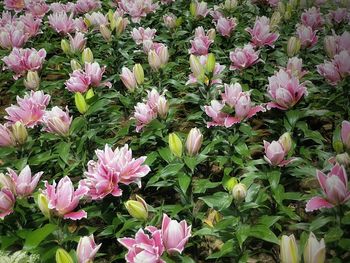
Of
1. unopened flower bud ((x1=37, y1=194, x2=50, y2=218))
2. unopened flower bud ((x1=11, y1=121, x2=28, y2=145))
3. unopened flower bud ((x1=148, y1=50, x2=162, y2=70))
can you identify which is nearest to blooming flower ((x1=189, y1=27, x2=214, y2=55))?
unopened flower bud ((x1=148, y1=50, x2=162, y2=70))

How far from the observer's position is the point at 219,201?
2092mm

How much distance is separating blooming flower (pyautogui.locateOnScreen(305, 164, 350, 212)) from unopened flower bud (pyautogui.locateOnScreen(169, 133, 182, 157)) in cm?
77

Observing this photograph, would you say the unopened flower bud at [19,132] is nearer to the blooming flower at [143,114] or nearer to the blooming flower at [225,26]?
the blooming flower at [143,114]

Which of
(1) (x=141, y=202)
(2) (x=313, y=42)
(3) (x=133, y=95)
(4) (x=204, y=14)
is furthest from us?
(4) (x=204, y=14)

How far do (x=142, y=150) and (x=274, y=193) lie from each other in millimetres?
996

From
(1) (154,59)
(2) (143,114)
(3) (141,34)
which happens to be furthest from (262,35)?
(2) (143,114)

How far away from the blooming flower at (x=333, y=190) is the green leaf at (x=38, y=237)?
120 centimetres

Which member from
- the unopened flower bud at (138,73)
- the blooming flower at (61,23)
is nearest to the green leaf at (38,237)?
the unopened flower bud at (138,73)

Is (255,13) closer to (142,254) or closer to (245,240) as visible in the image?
(245,240)

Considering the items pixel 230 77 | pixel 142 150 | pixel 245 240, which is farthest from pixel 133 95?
pixel 245 240

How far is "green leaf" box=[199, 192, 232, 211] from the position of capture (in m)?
2.03

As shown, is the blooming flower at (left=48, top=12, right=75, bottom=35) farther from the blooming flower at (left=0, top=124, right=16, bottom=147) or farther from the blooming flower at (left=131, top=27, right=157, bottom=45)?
the blooming flower at (left=0, top=124, right=16, bottom=147)

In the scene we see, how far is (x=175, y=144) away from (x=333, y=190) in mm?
872

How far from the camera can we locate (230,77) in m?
3.41
